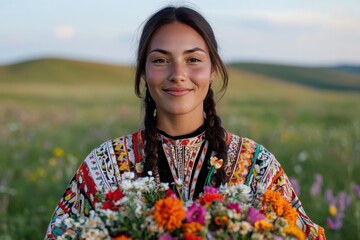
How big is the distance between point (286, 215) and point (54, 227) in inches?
38.7

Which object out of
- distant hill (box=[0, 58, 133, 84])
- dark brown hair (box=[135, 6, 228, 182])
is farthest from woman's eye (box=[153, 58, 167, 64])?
distant hill (box=[0, 58, 133, 84])

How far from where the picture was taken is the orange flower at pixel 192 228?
159 centimetres

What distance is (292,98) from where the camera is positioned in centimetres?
2336

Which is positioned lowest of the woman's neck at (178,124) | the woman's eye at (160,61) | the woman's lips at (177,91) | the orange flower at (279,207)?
the orange flower at (279,207)

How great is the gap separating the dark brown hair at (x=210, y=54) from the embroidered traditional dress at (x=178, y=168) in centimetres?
4

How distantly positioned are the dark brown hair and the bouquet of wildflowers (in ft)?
2.01

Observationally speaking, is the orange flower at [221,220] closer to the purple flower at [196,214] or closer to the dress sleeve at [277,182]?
the purple flower at [196,214]

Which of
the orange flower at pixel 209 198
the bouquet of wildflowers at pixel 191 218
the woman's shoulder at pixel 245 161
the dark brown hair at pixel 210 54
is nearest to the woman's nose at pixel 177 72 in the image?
the dark brown hair at pixel 210 54

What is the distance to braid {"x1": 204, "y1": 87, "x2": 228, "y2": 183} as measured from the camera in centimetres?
249

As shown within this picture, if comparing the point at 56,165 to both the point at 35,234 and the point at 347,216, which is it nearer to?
→ the point at 35,234

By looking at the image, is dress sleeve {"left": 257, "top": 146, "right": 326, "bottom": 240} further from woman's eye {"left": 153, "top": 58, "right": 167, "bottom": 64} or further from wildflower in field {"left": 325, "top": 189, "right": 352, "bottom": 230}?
wildflower in field {"left": 325, "top": 189, "right": 352, "bottom": 230}

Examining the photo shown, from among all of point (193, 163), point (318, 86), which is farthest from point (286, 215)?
point (318, 86)

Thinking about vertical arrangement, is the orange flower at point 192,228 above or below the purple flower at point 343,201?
above

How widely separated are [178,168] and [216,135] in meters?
0.22
